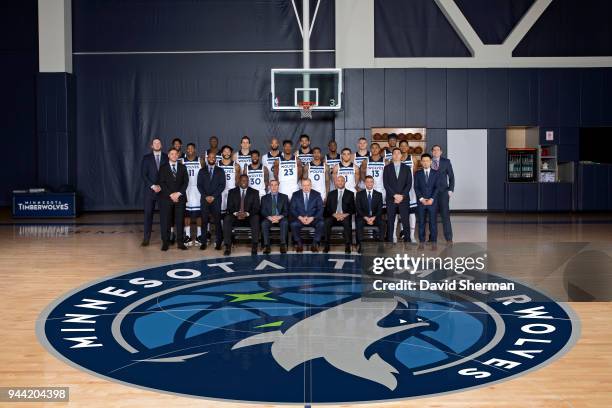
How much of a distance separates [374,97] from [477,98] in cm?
284

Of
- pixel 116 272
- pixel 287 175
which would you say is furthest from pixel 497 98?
pixel 116 272

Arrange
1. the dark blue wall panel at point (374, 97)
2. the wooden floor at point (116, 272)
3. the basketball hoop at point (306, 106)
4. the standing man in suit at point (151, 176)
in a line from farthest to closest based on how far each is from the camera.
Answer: the dark blue wall panel at point (374, 97) < the basketball hoop at point (306, 106) < the standing man in suit at point (151, 176) < the wooden floor at point (116, 272)

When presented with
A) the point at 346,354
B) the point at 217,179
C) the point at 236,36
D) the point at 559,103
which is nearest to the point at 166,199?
the point at 217,179

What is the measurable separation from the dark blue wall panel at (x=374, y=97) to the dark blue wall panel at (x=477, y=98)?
2.41 meters

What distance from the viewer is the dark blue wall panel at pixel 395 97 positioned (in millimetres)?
18688

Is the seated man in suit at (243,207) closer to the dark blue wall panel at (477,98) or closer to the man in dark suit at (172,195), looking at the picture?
the man in dark suit at (172,195)

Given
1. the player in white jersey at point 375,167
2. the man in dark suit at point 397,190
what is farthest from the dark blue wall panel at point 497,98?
the man in dark suit at point 397,190

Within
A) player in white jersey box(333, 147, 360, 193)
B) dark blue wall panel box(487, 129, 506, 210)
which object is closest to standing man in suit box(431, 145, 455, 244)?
player in white jersey box(333, 147, 360, 193)

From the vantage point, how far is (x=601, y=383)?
520 cm

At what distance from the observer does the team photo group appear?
12.0m

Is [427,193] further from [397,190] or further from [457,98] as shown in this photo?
[457,98]

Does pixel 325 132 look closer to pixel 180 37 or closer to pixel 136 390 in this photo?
pixel 180 37

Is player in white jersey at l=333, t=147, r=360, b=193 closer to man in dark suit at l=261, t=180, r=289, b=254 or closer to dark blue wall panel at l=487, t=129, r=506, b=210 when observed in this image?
man in dark suit at l=261, t=180, r=289, b=254

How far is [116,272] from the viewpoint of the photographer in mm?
9984
